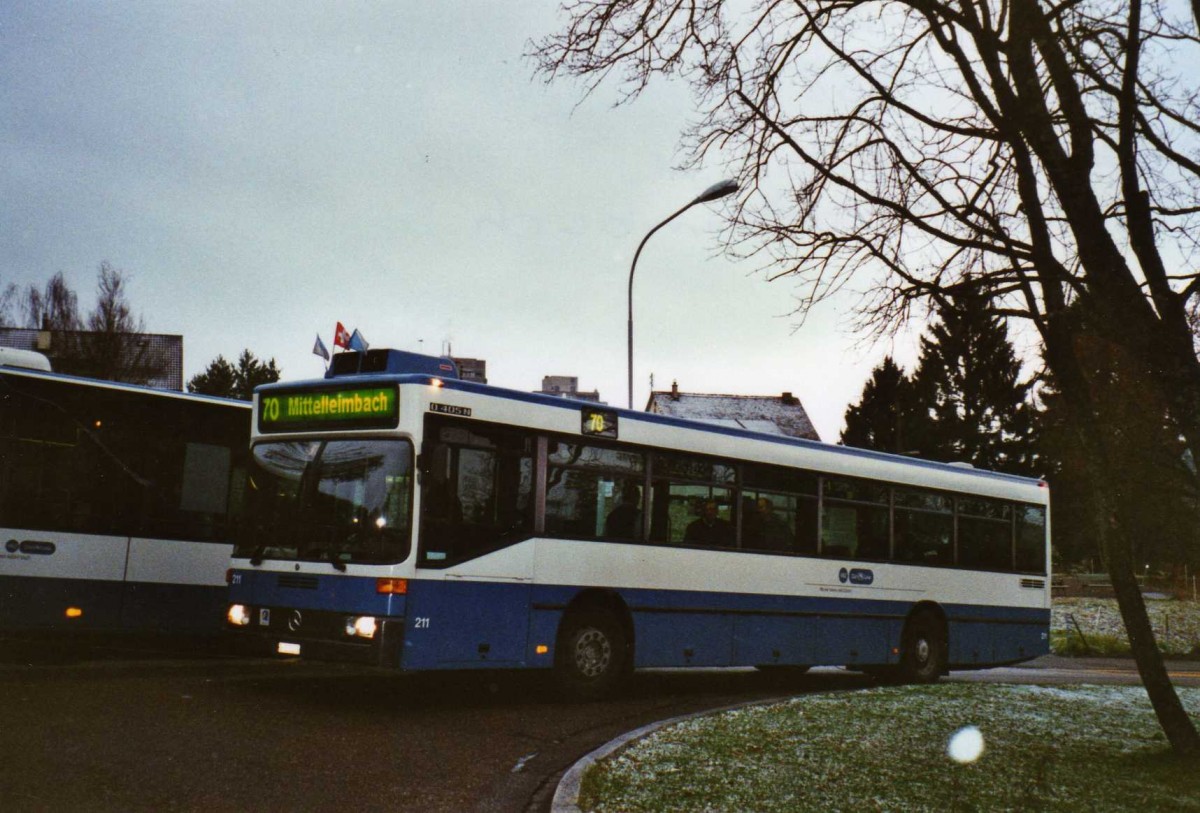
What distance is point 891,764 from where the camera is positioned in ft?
27.3

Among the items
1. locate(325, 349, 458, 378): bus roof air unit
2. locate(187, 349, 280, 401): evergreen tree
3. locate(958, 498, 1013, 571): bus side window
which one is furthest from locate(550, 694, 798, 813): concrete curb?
locate(187, 349, 280, 401): evergreen tree

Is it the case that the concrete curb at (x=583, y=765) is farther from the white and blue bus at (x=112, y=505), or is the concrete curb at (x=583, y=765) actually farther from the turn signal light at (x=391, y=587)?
the white and blue bus at (x=112, y=505)

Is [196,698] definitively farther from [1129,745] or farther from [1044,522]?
[1044,522]

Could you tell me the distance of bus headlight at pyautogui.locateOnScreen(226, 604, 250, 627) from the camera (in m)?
10.6

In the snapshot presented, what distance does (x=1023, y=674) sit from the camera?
64.1 feet

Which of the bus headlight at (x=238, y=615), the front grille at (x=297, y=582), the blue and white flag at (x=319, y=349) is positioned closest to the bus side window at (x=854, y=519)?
the front grille at (x=297, y=582)

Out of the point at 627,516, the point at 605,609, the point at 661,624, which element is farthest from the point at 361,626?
the point at 661,624

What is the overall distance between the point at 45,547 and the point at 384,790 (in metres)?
6.68

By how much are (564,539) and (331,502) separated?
7.92 ft

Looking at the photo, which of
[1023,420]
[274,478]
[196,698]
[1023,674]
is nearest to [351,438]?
[274,478]

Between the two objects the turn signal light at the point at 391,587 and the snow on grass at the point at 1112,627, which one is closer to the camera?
the turn signal light at the point at 391,587

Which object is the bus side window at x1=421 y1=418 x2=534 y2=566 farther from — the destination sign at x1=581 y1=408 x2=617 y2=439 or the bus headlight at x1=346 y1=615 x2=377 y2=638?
the destination sign at x1=581 y1=408 x2=617 y2=439

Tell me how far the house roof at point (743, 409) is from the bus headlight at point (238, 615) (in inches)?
2121

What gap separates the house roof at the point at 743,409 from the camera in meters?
65.4
